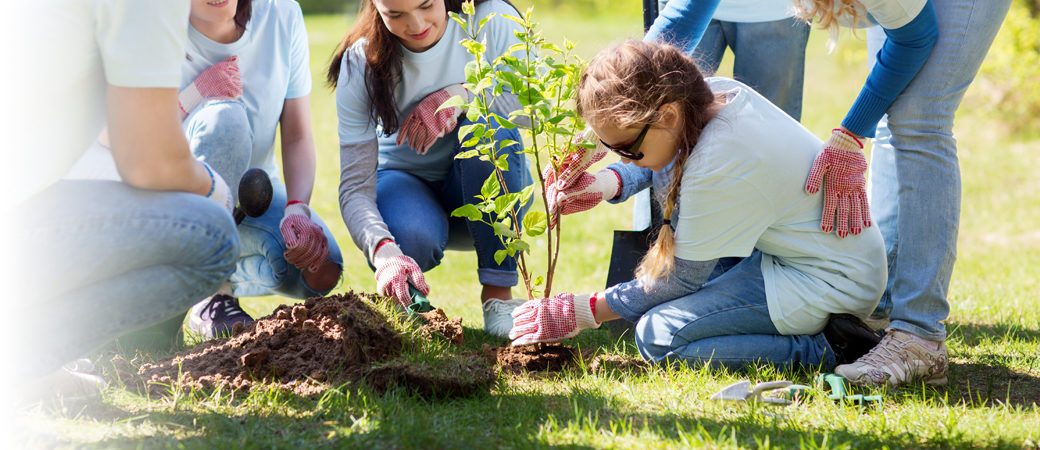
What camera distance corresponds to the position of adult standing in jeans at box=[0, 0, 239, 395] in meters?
1.89

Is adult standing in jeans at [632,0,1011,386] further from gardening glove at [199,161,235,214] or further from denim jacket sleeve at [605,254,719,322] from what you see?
gardening glove at [199,161,235,214]

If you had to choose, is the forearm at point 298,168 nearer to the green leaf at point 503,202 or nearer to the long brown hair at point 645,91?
the green leaf at point 503,202

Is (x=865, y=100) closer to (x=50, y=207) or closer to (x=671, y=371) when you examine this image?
(x=671, y=371)

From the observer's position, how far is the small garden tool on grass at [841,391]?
227 centimetres

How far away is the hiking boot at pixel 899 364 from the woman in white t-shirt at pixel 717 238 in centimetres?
8

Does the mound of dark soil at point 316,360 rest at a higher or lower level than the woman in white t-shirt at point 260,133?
lower

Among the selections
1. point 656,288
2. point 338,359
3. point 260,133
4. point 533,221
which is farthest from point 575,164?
point 260,133

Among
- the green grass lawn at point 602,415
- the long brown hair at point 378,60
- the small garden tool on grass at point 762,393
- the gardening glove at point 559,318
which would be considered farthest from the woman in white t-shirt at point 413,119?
the small garden tool on grass at point 762,393

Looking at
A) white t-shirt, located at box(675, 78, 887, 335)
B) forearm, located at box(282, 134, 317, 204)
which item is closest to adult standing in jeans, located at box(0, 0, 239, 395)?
forearm, located at box(282, 134, 317, 204)

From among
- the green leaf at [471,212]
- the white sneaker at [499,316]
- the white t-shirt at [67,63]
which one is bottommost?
the white sneaker at [499,316]

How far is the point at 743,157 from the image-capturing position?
94.8 inches

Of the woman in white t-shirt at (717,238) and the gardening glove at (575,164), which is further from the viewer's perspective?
the gardening glove at (575,164)

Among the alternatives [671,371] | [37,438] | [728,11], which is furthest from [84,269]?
[728,11]

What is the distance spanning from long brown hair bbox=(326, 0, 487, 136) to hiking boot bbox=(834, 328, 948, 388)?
1785 mm
